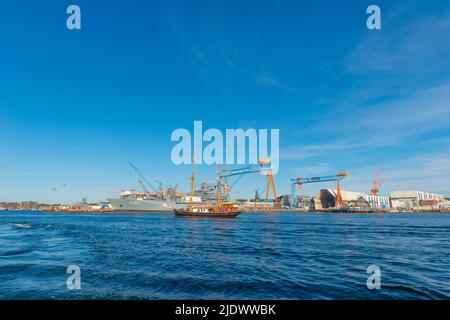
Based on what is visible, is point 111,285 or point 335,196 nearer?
point 111,285

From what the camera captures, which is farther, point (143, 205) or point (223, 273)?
point (143, 205)

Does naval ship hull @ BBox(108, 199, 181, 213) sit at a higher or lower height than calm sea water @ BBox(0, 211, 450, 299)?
lower

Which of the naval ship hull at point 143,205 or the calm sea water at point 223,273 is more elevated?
the calm sea water at point 223,273

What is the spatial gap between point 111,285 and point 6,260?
39.7ft

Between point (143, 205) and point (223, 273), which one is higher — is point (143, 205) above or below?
below

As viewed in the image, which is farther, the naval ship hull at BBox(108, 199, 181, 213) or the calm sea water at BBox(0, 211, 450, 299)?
the naval ship hull at BBox(108, 199, 181, 213)

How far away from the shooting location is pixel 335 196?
18988cm

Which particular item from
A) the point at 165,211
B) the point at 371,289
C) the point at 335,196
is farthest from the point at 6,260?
the point at 335,196

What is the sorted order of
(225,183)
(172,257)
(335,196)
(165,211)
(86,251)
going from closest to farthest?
(172,257), (86,251), (165,211), (225,183), (335,196)

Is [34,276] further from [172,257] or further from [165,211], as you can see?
[165,211]

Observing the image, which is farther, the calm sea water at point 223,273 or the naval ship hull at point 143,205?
the naval ship hull at point 143,205
